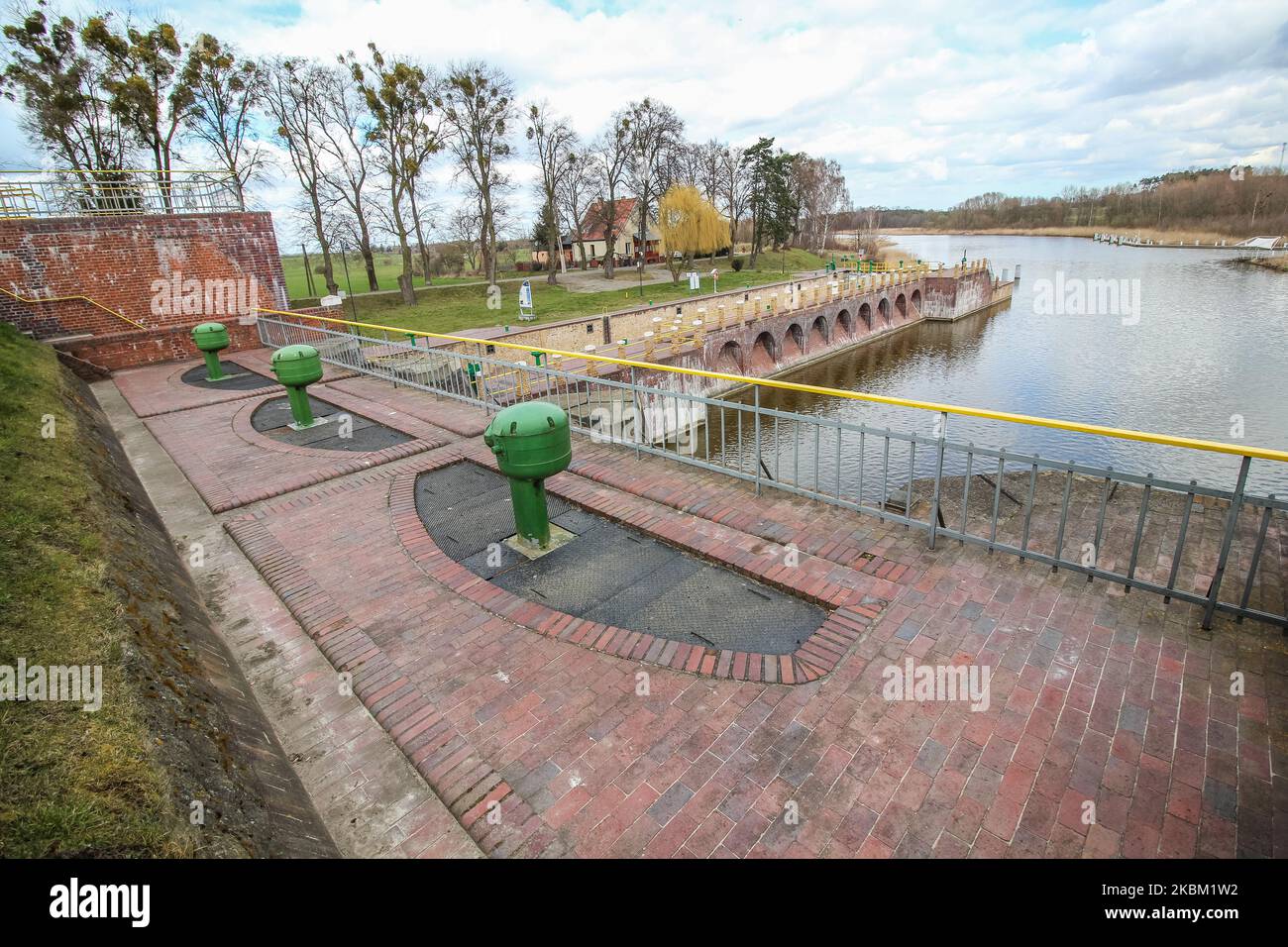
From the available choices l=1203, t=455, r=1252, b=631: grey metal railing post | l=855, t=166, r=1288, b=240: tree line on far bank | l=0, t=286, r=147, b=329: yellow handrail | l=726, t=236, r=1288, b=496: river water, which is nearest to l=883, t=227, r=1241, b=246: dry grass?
l=855, t=166, r=1288, b=240: tree line on far bank

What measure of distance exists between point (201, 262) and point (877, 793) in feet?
67.7

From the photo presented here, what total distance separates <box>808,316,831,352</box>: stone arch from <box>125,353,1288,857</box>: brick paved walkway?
108ft

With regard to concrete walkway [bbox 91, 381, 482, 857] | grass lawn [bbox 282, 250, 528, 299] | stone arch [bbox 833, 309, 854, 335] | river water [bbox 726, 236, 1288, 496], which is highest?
grass lawn [bbox 282, 250, 528, 299]

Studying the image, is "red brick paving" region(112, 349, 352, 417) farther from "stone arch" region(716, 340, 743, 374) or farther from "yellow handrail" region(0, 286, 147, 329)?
"stone arch" region(716, 340, 743, 374)

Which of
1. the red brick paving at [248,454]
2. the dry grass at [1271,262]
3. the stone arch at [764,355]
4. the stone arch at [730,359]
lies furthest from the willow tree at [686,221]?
the dry grass at [1271,262]

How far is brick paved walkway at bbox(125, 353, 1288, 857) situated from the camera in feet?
9.11

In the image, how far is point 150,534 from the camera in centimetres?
544

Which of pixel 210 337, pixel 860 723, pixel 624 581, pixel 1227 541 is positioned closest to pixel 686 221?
pixel 210 337

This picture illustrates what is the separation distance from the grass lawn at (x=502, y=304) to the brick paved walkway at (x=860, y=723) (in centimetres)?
2582

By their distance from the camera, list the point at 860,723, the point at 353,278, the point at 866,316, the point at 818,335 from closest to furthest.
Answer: the point at 860,723 → the point at 818,335 → the point at 866,316 → the point at 353,278

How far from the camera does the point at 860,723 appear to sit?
338cm

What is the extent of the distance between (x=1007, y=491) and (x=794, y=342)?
2467 cm

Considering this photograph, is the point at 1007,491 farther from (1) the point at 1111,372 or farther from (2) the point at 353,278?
(2) the point at 353,278
